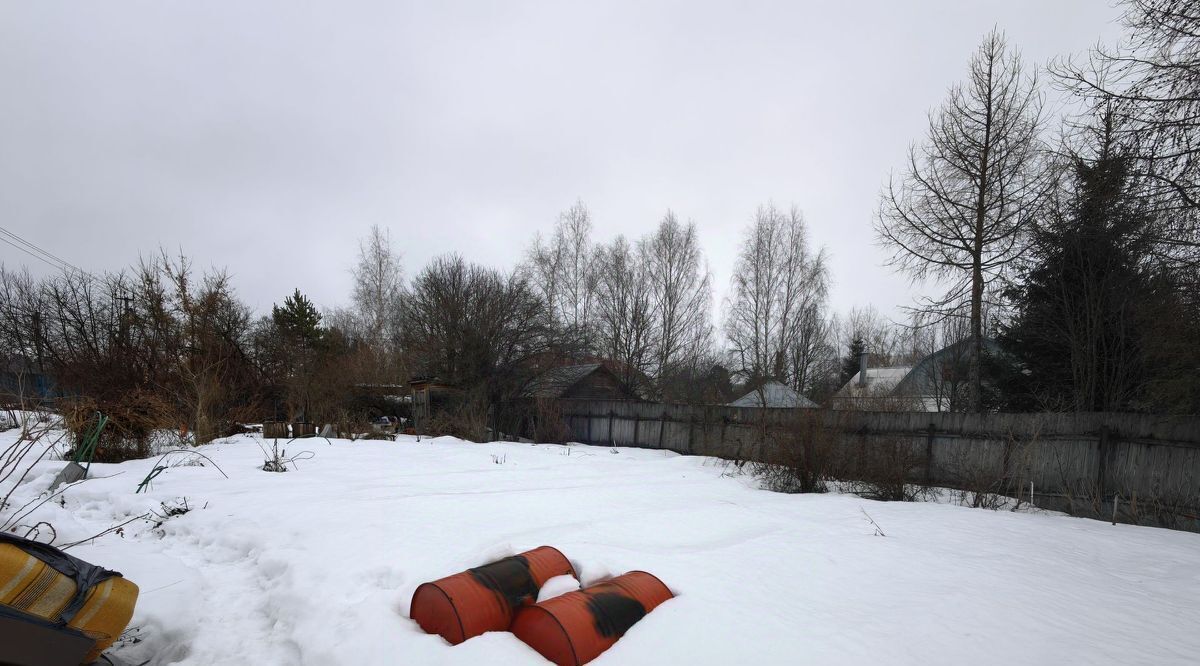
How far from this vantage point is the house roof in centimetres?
2044

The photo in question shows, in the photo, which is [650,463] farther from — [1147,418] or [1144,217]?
[1144,217]

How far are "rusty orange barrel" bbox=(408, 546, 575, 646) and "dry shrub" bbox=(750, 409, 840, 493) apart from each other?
700 cm

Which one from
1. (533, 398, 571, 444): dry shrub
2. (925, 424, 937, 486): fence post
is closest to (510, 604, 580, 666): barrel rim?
(925, 424, 937, 486): fence post

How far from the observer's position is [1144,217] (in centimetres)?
712

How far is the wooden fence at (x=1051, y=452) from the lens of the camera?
7.70 meters

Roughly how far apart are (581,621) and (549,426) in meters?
15.9

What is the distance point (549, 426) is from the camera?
1859 cm

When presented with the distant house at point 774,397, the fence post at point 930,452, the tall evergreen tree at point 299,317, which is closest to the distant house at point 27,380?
the tall evergreen tree at point 299,317

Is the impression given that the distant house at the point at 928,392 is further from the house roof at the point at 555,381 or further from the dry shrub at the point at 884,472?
the house roof at the point at 555,381

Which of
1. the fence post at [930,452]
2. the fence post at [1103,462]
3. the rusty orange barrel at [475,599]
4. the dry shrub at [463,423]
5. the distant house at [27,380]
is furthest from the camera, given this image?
the dry shrub at [463,423]

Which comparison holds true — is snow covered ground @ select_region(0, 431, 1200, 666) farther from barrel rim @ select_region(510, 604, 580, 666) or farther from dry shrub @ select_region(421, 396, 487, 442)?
dry shrub @ select_region(421, 396, 487, 442)

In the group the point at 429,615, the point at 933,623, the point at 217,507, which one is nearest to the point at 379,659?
the point at 429,615

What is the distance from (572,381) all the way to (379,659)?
20661 mm

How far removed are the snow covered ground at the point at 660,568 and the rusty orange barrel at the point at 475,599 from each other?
101mm
